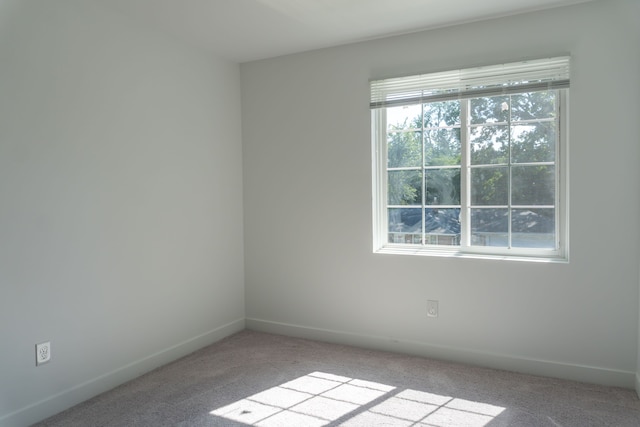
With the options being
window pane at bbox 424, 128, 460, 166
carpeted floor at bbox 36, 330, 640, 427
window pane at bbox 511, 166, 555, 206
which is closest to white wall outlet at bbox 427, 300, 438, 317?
carpeted floor at bbox 36, 330, 640, 427

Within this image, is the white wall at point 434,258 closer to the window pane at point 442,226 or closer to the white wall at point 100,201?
the window pane at point 442,226

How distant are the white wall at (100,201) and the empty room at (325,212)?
0.01 metres

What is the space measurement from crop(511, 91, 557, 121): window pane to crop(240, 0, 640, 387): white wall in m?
0.17

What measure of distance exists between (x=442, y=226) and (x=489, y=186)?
45 cm

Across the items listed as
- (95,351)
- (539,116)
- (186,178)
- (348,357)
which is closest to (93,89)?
(186,178)

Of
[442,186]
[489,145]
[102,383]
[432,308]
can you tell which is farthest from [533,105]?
[102,383]

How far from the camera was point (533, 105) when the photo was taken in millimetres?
2973

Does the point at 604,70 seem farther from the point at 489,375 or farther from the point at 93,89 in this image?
the point at 93,89

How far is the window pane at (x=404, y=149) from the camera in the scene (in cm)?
338

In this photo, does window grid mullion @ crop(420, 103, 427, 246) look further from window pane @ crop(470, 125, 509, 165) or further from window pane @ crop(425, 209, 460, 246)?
window pane @ crop(470, 125, 509, 165)

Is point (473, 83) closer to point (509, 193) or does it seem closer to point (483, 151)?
point (483, 151)

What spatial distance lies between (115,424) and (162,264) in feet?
3.67

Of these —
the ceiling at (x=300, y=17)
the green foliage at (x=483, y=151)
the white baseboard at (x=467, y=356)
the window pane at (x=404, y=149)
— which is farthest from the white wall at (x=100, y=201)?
the green foliage at (x=483, y=151)

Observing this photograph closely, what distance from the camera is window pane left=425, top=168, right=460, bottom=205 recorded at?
10.7 ft
